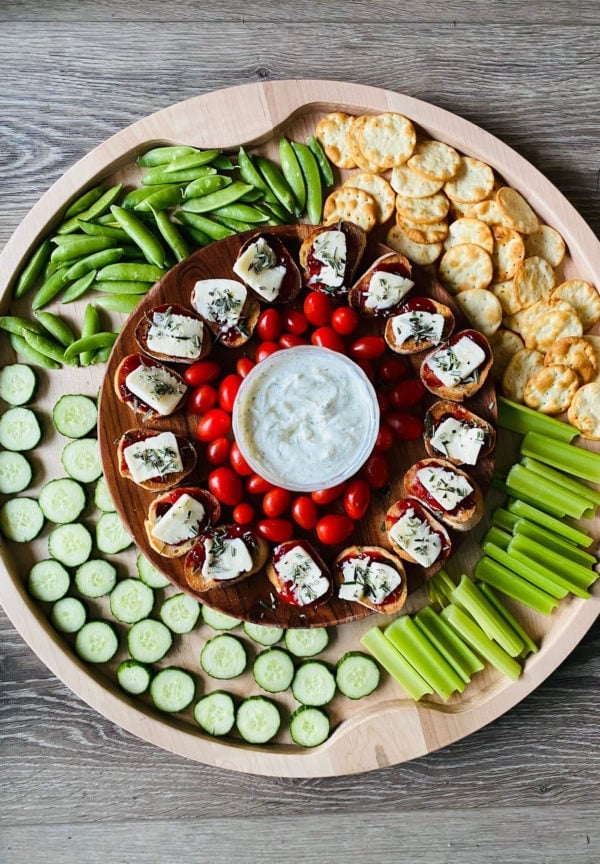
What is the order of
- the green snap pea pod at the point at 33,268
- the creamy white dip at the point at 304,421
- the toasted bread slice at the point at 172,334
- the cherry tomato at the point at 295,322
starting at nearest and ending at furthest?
the creamy white dip at the point at 304,421 → the toasted bread slice at the point at 172,334 → the cherry tomato at the point at 295,322 → the green snap pea pod at the point at 33,268

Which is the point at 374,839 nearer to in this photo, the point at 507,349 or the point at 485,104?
the point at 507,349

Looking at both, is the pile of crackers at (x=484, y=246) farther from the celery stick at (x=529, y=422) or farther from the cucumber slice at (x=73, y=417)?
the cucumber slice at (x=73, y=417)

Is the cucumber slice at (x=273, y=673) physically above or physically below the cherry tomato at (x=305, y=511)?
below

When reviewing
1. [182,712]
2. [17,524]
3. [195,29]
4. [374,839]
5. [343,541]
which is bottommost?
[374,839]

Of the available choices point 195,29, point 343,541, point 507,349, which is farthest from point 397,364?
point 195,29

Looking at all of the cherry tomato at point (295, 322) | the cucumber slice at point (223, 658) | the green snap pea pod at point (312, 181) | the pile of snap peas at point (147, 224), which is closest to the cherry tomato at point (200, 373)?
the cherry tomato at point (295, 322)

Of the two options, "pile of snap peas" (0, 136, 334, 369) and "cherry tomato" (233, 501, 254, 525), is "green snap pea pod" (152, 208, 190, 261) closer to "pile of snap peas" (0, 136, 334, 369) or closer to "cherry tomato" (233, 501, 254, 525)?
"pile of snap peas" (0, 136, 334, 369)

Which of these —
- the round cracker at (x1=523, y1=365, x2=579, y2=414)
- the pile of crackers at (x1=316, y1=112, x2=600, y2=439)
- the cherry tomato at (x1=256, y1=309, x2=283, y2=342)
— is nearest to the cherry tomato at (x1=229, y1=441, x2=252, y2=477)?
the cherry tomato at (x1=256, y1=309, x2=283, y2=342)
